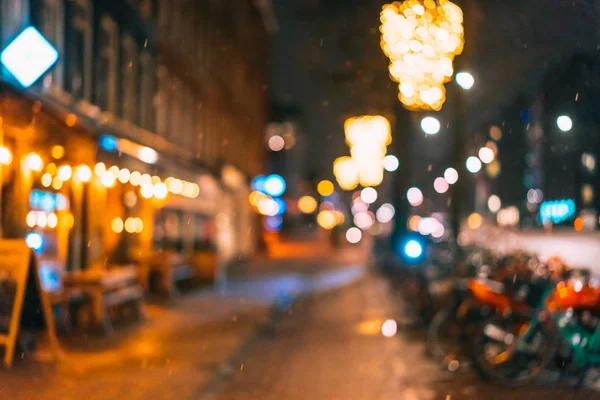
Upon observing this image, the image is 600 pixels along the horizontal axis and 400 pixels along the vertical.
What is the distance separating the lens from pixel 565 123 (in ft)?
37.9

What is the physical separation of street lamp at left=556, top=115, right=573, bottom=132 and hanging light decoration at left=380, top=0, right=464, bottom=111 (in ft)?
6.11

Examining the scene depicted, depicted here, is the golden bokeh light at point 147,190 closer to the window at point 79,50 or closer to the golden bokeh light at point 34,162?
the window at point 79,50

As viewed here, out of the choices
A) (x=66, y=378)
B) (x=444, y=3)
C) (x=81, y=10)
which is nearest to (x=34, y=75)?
(x=66, y=378)

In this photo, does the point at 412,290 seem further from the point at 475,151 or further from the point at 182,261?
the point at 475,151

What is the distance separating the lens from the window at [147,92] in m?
19.9

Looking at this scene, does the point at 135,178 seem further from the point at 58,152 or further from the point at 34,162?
the point at 34,162

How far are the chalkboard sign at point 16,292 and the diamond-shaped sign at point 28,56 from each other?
198 centimetres

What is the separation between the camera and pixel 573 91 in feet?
36.3

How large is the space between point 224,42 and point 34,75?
80.0ft

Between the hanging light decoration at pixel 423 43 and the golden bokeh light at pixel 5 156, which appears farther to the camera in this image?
the golden bokeh light at pixel 5 156

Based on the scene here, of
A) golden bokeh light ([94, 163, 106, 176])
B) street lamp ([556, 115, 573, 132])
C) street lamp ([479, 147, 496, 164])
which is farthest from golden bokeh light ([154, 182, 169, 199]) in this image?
street lamp ([556, 115, 573, 132])

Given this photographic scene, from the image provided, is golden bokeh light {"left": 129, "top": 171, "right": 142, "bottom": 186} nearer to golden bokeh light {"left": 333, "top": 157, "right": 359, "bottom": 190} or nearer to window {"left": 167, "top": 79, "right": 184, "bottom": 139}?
window {"left": 167, "top": 79, "right": 184, "bottom": 139}

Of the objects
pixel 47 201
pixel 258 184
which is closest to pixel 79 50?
pixel 47 201

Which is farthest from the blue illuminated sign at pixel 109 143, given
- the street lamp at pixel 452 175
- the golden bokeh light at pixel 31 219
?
A: the street lamp at pixel 452 175
